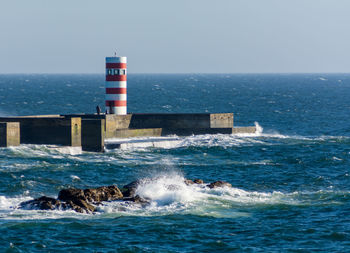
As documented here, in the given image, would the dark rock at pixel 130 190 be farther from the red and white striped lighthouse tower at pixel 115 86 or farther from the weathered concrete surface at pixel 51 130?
the red and white striped lighthouse tower at pixel 115 86

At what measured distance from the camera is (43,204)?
2494cm

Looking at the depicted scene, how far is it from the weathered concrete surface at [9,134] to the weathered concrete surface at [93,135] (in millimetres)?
3440

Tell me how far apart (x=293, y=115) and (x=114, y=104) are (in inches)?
1350

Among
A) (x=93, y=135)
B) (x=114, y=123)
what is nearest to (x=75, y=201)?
(x=93, y=135)

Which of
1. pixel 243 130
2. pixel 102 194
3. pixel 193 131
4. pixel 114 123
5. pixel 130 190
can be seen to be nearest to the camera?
pixel 102 194

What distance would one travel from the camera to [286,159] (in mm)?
39969

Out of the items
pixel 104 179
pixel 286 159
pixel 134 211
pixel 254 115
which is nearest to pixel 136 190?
pixel 134 211

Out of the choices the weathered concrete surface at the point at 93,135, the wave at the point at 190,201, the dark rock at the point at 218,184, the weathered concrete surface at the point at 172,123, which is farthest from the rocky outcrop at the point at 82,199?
the weathered concrete surface at the point at 172,123

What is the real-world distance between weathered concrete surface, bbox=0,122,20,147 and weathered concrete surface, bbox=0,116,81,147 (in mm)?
1442

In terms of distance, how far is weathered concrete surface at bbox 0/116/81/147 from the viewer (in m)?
38.5

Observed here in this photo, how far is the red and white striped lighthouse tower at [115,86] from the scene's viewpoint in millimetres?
46125

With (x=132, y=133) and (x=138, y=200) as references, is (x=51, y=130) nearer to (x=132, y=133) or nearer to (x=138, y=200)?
(x=132, y=133)

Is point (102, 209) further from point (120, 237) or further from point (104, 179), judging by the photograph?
point (104, 179)

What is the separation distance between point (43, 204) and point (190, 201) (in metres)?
5.18
